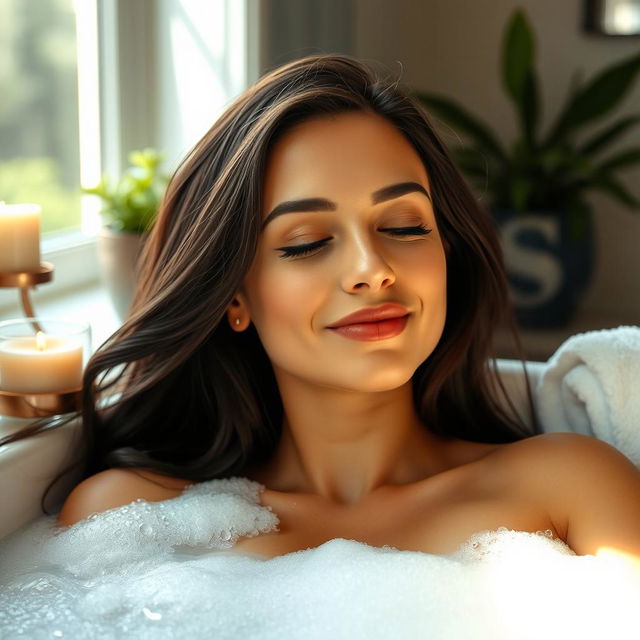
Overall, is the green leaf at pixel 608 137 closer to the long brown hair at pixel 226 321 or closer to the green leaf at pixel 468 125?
the green leaf at pixel 468 125

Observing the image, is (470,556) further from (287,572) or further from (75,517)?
(75,517)

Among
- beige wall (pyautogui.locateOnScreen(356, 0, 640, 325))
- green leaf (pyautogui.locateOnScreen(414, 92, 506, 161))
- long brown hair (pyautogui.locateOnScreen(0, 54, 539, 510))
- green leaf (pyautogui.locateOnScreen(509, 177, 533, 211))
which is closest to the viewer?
long brown hair (pyautogui.locateOnScreen(0, 54, 539, 510))

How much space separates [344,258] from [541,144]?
8.44ft

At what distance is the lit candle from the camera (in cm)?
154

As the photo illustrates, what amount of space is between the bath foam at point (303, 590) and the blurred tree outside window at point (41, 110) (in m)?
1.06

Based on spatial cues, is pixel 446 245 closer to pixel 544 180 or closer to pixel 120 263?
pixel 120 263

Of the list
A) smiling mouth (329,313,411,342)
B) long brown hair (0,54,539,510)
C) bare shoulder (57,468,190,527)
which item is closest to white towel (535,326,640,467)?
long brown hair (0,54,539,510)

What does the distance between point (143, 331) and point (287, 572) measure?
378mm

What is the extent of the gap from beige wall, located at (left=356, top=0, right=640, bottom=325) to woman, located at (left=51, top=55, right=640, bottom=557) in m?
2.49

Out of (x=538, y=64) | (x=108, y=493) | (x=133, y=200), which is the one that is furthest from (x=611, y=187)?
(x=108, y=493)

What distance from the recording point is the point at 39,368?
5.05ft

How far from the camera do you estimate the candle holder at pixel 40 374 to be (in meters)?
1.54

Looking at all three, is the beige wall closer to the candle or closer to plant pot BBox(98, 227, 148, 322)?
plant pot BBox(98, 227, 148, 322)

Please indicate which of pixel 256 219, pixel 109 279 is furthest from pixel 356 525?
pixel 109 279
